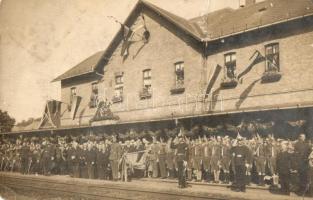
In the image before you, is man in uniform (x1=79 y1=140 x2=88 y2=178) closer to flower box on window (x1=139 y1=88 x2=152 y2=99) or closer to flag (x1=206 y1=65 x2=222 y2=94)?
flower box on window (x1=139 y1=88 x2=152 y2=99)

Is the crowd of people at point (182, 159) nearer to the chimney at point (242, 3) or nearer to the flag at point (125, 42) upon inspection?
the flag at point (125, 42)

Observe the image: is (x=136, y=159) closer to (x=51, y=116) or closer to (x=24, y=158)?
(x=24, y=158)

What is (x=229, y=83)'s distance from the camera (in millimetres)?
12844

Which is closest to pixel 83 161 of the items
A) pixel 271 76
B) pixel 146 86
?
pixel 146 86

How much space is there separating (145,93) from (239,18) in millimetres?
4992

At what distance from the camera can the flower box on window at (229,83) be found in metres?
12.7

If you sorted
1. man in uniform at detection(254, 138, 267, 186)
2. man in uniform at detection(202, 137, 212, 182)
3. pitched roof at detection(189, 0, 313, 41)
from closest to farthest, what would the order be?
man in uniform at detection(254, 138, 267, 186), pitched roof at detection(189, 0, 313, 41), man in uniform at detection(202, 137, 212, 182)

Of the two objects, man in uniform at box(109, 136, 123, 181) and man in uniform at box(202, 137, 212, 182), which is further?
man in uniform at box(109, 136, 123, 181)

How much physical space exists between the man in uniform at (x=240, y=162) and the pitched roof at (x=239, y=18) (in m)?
4.17

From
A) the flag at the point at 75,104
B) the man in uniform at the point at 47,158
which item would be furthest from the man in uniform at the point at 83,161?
the flag at the point at 75,104

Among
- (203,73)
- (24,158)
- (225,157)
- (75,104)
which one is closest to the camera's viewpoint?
(225,157)

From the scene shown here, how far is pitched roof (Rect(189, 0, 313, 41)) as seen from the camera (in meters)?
11.1

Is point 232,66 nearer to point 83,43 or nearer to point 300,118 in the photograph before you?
point 300,118

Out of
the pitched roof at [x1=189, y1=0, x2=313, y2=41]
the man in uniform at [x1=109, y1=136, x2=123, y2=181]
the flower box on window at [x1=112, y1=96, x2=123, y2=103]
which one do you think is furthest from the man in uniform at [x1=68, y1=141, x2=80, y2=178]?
the pitched roof at [x1=189, y1=0, x2=313, y2=41]
